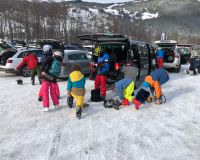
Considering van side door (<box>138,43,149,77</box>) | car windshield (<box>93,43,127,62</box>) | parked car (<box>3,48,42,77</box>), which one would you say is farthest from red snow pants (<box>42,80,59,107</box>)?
parked car (<box>3,48,42,77</box>)

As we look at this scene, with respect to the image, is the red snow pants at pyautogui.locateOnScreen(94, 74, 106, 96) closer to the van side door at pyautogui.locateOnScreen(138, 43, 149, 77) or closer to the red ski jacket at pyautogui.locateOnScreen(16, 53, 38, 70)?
the van side door at pyautogui.locateOnScreen(138, 43, 149, 77)

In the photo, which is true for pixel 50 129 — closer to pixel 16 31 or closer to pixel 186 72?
pixel 186 72

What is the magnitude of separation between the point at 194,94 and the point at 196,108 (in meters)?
2.16

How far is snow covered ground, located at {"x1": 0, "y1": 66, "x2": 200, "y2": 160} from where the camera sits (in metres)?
5.18

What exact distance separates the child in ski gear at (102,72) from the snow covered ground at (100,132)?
31.0 inches

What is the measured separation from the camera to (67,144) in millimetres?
5551

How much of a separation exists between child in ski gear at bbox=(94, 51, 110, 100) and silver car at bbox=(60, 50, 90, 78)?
326 cm

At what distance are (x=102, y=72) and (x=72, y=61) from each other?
13.7ft

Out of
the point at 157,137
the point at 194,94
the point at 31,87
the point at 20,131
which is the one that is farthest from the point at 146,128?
the point at 31,87

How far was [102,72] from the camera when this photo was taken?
9.42 m

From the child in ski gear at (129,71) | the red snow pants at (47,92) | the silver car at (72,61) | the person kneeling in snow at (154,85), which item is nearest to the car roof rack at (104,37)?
the child in ski gear at (129,71)

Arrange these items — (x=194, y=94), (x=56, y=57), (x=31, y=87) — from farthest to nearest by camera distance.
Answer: (x=31, y=87) < (x=194, y=94) < (x=56, y=57)

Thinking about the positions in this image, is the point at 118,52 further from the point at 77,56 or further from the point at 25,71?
the point at 25,71

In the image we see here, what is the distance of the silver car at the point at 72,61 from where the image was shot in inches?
506
